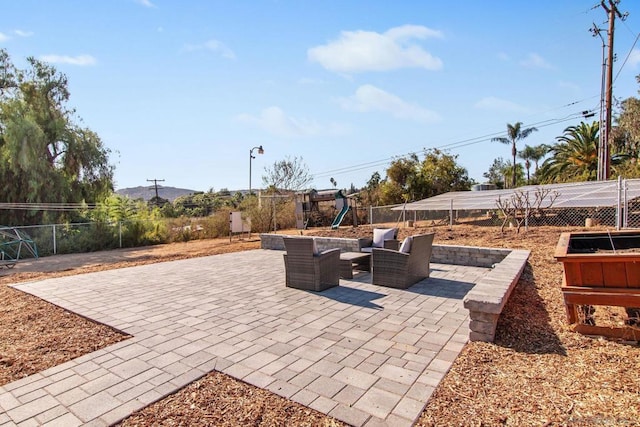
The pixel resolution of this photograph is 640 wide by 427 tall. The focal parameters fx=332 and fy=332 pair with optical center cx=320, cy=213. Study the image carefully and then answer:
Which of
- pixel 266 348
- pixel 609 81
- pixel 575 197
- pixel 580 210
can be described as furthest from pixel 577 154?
pixel 266 348

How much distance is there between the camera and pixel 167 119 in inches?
455

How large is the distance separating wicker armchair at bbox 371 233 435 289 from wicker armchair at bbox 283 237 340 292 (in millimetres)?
634

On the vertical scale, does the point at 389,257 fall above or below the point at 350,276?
above

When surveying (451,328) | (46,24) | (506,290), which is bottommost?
(451,328)

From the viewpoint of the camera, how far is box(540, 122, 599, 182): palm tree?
2298 cm

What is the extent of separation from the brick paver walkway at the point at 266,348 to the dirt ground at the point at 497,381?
13 centimetres

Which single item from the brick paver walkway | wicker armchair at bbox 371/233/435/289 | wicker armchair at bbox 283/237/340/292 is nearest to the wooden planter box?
the brick paver walkway

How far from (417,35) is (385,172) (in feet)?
44.2

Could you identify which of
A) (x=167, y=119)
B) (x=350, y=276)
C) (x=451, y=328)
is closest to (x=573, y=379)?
(x=451, y=328)

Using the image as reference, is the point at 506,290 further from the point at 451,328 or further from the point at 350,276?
the point at 350,276

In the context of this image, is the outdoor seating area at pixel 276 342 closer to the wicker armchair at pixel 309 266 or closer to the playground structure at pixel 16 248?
the wicker armchair at pixel 309 266

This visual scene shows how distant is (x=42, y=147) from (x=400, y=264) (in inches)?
576

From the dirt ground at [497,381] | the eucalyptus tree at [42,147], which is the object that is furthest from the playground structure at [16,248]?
the dirt ground at [497,381]

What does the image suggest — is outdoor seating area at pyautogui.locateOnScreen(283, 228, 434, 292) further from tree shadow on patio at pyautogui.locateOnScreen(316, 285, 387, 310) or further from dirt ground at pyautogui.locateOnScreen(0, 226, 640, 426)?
dirt ground at pyautogui.locateOnScreen(0, 226, 640, 426)
